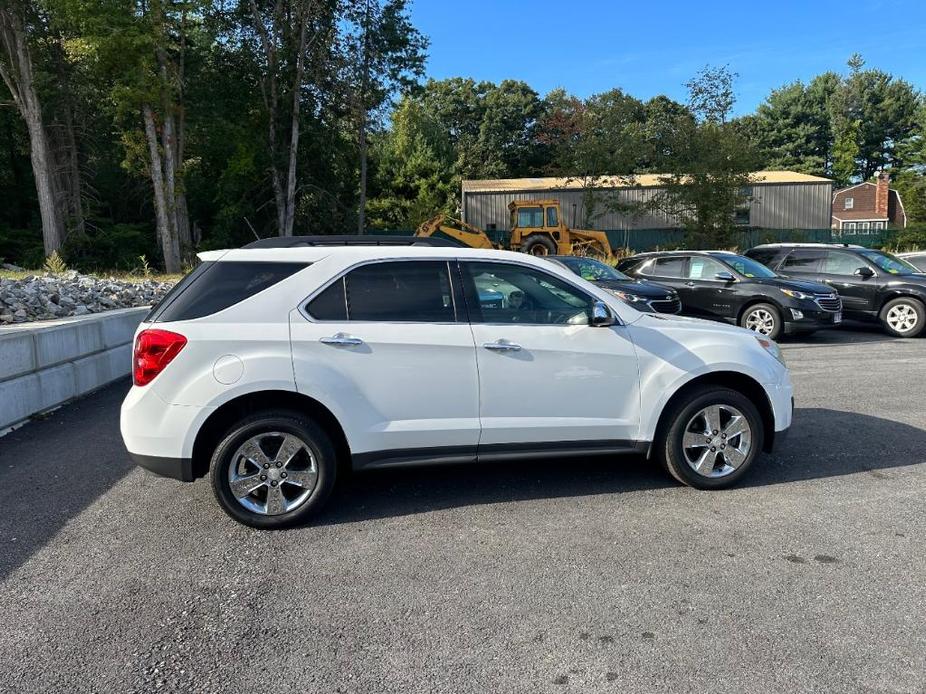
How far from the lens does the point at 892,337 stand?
41.6ft

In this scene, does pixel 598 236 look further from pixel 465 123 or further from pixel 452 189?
pixel 465 123

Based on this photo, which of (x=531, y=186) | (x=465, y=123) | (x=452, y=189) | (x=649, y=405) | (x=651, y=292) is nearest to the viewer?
(x=649, y=405)

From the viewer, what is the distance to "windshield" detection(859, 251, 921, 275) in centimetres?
1308

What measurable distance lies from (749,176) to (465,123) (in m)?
42.3

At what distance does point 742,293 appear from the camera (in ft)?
40.8

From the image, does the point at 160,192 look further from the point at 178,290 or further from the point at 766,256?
the point at 178,290

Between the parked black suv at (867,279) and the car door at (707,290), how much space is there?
2.01 m

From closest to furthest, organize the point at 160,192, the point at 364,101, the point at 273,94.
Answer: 1. the point at 160,192
2. the point at 273,94
3. the point at 364,101

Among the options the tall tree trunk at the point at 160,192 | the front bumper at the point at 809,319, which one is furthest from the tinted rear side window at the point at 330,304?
the tall tree trunk at the point at 160,192

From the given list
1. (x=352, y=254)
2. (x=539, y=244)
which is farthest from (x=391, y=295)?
(x=539, y=244)

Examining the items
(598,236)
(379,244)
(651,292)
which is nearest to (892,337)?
(651,292)

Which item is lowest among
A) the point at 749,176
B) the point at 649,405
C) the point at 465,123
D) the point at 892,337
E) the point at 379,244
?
the point at 892,337

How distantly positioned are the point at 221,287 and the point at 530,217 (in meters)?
25.4

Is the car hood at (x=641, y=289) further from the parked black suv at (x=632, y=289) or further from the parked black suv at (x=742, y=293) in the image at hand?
the parked black suv at (x=742, y=293)
